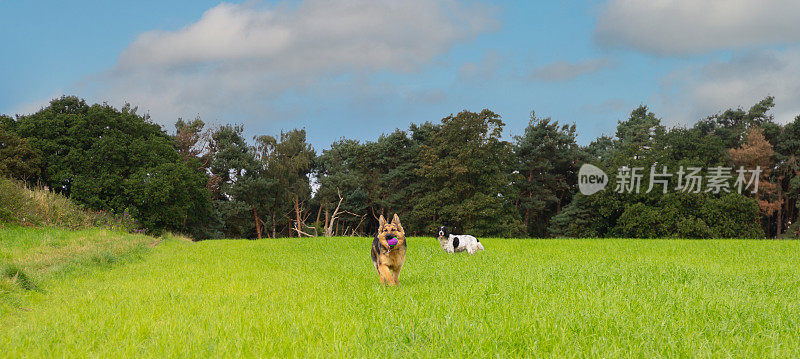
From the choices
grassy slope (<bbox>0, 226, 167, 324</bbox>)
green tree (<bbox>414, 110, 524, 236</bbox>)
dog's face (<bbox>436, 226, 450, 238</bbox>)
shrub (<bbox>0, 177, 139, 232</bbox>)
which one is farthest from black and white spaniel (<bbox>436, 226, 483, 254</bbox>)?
green tree (<bbox>414, 110, 524, 236</bbox>)

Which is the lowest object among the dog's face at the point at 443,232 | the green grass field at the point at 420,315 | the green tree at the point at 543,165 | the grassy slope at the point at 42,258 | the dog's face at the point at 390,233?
the grassy slope at the point at 42,258

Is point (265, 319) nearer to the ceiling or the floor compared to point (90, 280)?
nearer to the ceiling

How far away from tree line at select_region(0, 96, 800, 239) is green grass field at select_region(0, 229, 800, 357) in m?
27.7

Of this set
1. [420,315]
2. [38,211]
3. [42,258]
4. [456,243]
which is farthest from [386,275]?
[38,211]

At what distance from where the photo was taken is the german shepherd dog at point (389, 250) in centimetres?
686

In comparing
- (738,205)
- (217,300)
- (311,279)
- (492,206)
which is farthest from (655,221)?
(217,300)

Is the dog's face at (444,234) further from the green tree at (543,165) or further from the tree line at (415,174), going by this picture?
the green tree at (543,165)

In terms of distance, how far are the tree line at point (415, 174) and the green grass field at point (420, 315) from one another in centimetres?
2772

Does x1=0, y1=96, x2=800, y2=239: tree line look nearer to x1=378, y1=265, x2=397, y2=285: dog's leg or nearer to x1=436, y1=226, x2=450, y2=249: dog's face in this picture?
x1=436, y1=226, x2=450, y2=249: dog's face

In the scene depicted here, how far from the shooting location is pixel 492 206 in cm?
3788

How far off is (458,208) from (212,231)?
87.0ft

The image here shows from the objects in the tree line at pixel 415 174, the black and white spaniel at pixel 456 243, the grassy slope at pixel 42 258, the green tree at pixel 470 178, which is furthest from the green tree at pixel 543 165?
the grassy slope at pixel 42 258

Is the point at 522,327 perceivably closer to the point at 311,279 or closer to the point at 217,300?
the point at 217,300

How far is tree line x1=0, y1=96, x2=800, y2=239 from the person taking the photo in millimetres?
33094
